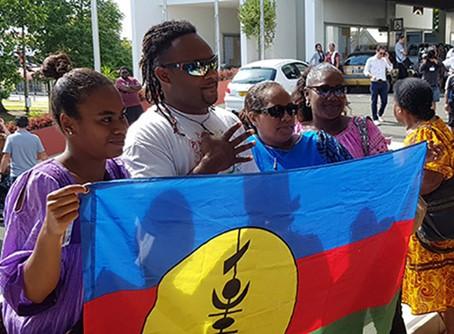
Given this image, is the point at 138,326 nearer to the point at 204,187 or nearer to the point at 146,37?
the point at 204,187

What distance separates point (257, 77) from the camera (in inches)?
593

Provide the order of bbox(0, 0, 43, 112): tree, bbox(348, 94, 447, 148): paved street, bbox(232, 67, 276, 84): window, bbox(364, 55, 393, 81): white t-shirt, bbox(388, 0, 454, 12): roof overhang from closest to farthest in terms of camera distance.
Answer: bbox(348, 94, 447, 148): paved street → bbox(364, 55, 393, 81): white t-shirt → bbox(232, 67, 276, 84): window → bbox(0, 0, 43, 112): tree → bbox(388, 0, 454, 12): roof overhang

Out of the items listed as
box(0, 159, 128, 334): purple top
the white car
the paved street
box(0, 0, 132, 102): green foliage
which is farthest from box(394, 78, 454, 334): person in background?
the white car

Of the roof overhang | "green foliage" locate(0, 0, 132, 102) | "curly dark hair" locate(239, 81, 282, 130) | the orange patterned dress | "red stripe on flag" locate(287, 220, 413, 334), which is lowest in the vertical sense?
the orange patterned dress

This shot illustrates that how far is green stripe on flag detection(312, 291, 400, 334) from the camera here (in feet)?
7.92

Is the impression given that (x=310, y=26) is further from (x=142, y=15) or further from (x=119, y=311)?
(x=119, y=311)

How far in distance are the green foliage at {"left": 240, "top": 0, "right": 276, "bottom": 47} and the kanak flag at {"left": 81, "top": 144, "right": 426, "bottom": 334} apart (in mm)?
22968

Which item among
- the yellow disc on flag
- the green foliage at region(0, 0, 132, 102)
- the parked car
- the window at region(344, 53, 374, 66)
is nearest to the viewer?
the yellow disc on flag

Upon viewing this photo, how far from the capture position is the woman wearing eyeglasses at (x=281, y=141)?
2.84 m

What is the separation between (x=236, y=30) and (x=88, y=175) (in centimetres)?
3176

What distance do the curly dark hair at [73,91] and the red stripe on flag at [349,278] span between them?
104 centimetres

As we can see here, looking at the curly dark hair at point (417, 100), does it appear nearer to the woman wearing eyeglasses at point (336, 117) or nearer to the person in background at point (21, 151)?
the woman wearing eyeglasses at point (336, 117)

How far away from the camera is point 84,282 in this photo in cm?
181

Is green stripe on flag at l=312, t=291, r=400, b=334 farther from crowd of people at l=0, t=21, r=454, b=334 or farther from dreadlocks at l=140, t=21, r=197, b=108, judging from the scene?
dreadlocks at l=140, t=21, r=197, b=108
